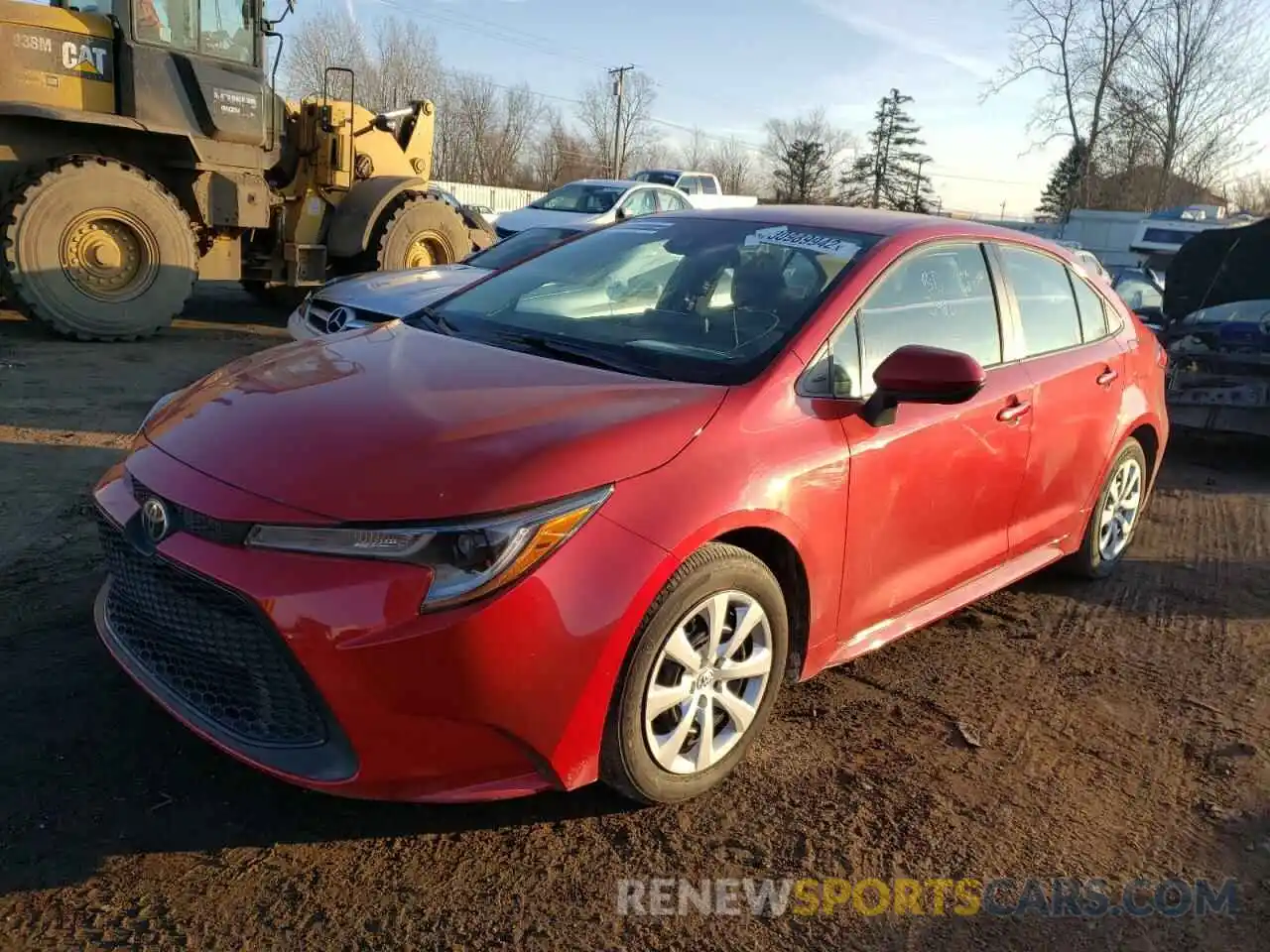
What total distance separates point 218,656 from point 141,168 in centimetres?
A: 852

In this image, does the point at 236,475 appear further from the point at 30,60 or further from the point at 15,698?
→ the point at 30,60

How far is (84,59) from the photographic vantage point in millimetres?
8719

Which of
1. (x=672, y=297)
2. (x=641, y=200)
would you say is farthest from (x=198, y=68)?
(x=672, y=297)

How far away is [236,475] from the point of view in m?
2.48

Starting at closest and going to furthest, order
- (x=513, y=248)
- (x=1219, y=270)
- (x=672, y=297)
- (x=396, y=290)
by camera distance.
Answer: (x=672, y=297) < (x=396, y=290) < (x=513, y=248) < (x=1219, y=270)

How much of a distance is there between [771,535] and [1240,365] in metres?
6.37

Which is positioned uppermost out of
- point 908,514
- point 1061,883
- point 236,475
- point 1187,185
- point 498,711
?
point 1187,185

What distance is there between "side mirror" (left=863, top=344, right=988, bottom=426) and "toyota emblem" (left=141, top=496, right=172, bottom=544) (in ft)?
6.72

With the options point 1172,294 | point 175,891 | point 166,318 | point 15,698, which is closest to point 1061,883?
point 175,891

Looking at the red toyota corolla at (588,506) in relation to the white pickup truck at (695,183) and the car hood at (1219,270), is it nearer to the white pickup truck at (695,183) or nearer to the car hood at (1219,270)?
the car hood at (1219,270)

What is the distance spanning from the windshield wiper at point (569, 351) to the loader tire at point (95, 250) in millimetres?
6916

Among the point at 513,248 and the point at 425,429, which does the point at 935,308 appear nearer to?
the point at 425,429

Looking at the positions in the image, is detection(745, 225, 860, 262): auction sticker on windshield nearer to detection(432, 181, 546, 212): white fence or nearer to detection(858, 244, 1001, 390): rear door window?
detection(858, 244, 1001, 390): rear door window

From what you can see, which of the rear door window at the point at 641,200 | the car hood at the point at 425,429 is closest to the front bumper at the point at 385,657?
the car hood at the point at 425,429
